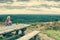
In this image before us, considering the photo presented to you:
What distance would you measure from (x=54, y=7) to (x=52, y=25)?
2394 centimetres

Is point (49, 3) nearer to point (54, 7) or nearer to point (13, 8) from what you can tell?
point (54, 7)

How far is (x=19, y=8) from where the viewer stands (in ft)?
133

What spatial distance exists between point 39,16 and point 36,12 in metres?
3.13

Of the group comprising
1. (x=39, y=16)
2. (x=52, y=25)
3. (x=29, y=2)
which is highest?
(x=52, y=25)

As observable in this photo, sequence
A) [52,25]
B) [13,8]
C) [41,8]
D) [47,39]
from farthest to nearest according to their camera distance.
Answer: [13,8] < [41,8] < [52,25] < [47,39]

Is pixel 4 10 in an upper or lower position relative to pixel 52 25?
lower

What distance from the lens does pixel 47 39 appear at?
11.3 m

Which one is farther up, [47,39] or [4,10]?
[47,39]

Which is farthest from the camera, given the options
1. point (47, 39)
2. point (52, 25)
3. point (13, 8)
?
point (13, 8)

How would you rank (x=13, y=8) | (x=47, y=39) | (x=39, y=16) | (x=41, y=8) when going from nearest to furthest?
(x=47, y=39)
(x=41, y=8)
(x=13, y=8)
(x=39, y=16)

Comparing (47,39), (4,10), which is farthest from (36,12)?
(47,39)

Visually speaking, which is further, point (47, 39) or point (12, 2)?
point (12, 2)

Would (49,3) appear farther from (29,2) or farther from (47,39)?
(47,39)

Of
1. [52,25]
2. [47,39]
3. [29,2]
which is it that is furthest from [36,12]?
[47,39]
